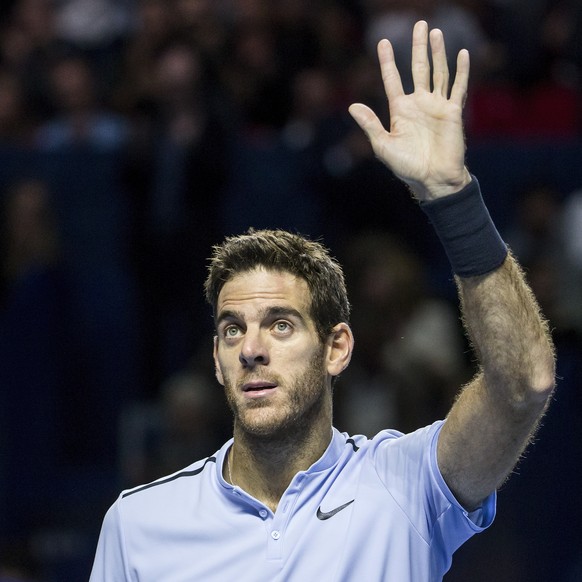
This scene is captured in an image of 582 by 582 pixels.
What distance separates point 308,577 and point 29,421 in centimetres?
480

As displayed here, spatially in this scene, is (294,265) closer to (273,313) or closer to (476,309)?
(273,313)

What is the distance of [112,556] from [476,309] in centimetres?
125

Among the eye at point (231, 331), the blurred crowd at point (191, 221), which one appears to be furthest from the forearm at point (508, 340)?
the blurred crowd at point (191, 221)

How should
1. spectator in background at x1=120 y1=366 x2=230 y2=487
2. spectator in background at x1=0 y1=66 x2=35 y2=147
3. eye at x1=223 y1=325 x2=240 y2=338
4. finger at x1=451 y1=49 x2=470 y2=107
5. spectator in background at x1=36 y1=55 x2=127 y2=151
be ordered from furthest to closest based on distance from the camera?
spectator in background at x1=0 y1=66 x2=35 y2=147 → spectator in background at x1=36 y1=55 x2=127 y2=151 → spectator in background at x1=120 y1=366 x2=230 y2=487 → eye at x1=223 y1=325 x2=240 y2=338 → finger at x1=451 y1=49 x2=470 y2=107

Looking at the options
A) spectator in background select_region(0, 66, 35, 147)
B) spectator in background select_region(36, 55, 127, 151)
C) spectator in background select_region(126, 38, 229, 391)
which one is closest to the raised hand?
spectator in background select_region(126, 38, 229, 391)

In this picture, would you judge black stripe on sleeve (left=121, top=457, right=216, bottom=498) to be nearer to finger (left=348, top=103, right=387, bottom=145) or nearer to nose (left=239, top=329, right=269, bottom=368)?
nose (left=239, top=329, right=269, bottom=368)

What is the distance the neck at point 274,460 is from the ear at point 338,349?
18 centimetres

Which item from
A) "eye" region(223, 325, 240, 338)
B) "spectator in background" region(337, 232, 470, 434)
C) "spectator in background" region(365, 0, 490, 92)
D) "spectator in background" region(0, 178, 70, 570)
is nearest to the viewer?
"eye" region(223, 325, 240, 338)

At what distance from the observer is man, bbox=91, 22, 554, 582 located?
3322 millimetres

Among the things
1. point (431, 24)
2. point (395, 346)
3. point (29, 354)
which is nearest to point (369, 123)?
point (395, 346)

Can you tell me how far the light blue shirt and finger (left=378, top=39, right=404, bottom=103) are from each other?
907 millimetres

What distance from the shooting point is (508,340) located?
327 centimetres

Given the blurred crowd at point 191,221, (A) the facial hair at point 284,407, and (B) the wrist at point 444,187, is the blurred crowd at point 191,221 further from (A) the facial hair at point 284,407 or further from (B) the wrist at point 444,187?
(B) the wrist at point 444,187

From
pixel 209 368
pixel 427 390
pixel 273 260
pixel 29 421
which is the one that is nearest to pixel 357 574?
pixel 273 260
